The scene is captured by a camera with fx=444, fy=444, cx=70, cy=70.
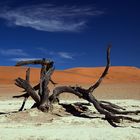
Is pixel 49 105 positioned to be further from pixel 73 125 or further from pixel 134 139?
pixel 134 139

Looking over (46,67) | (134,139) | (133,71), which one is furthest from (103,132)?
(133,71)

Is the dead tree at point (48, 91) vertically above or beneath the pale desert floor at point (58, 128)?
above

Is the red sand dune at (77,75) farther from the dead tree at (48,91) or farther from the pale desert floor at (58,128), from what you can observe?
the pale desert floor at (58,128)

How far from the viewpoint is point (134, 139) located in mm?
9836

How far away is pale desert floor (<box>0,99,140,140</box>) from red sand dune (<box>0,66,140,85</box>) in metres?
29.6

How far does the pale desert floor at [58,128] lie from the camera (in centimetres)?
999

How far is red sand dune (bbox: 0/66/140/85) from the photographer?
4985cm

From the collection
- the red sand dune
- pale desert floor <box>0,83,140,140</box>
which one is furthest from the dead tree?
the red sand dune

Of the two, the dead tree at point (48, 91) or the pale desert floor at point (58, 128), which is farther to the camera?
the dead tree at point (48, 91)

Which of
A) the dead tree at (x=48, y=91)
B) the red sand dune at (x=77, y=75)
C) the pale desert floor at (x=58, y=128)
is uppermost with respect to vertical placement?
the red sand dune at (x=77, y=75)

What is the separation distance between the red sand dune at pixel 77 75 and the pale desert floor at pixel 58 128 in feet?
97.2

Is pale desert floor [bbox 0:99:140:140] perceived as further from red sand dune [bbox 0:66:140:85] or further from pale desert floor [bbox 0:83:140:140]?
red sand dune [bbox 0:66:140:85]

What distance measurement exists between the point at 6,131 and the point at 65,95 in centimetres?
1550

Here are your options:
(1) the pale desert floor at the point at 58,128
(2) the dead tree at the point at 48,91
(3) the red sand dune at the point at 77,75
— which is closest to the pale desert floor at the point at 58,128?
(1) the pale desert floor at the point at 58,128
